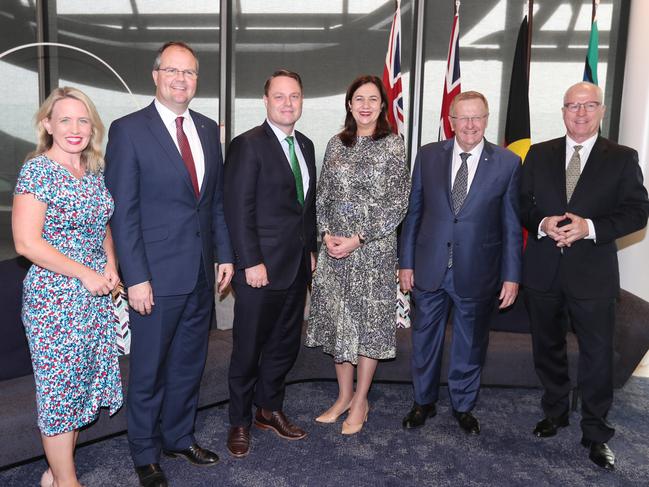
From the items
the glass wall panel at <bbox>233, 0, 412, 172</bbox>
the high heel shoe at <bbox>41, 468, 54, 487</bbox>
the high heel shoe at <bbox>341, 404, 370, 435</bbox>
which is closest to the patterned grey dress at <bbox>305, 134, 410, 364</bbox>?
the high heel shoe at <bbox>341, 404, 370, 435</bbox>

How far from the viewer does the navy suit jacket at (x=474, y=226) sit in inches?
113

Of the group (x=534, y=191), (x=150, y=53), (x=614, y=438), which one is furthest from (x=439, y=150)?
(x=150, y=53)

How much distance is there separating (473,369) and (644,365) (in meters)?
1.90

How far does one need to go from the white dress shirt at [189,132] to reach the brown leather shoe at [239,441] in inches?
48.4

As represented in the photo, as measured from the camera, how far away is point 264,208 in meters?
2.63

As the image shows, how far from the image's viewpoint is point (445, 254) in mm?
2922

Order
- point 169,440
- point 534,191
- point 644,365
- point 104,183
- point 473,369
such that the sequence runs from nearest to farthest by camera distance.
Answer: point 104,183, point 169,440, point 534,191, point 473,369, point 644,365

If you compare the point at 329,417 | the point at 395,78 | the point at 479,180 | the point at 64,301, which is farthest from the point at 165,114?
the point at 395,78

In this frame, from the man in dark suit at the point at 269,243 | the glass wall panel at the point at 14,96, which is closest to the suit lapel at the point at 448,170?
the man in dark suit at the point at 269,243

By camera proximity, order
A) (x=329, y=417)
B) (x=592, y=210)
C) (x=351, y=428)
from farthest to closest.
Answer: (x=329, y=417) → (x=351, y=428) → (x=592, y=210)

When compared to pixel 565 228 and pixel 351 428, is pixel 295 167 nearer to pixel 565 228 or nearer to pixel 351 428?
pixel 565 228

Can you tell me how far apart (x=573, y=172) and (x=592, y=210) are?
8.3 inches

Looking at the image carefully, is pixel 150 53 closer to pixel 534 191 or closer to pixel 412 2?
pixel 412 2

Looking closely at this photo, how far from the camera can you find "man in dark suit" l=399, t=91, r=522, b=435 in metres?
2.88
